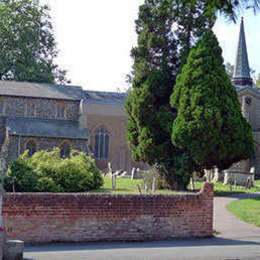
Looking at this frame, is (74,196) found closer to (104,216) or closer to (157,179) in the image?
(104,216)

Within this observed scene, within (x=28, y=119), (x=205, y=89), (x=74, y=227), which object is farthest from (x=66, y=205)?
(x=28, y=119)

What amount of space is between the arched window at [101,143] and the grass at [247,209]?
26.3 metres

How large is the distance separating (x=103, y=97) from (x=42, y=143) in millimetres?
10708

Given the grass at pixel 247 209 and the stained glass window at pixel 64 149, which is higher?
the stained glass window at pixel 64 149

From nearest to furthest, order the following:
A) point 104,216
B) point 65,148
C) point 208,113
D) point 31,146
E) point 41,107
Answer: point 104,216, point 208,113, point 31,146, point 65,148, point 41,107

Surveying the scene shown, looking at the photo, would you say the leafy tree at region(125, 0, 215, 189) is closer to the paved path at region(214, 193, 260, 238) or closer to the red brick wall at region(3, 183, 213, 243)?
the paved path at region(214, 193, 260, 238)

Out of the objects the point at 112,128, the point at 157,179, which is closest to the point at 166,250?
the point at 157,179

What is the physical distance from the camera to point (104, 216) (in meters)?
11.5

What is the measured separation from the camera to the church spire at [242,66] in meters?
50.1

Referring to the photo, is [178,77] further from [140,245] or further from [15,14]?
[15,14]

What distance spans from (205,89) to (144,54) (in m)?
4.98

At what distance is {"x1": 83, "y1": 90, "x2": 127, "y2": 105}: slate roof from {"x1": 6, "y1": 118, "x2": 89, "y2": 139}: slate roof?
3.83 meters

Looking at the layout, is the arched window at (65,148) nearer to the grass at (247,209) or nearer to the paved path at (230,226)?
the grass at (247,209)

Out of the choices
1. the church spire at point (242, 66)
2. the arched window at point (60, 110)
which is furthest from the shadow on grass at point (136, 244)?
the church spire at point (242, 66)
